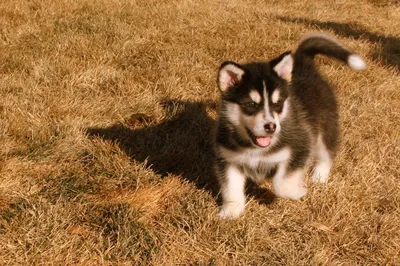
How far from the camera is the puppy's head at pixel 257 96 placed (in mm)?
3074

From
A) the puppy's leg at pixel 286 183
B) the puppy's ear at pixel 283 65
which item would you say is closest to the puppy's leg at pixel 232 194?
the puppy's leg at pixel 286 183

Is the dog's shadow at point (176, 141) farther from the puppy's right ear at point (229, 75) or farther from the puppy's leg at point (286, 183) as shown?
the puppy's right ear at point (229, 75)

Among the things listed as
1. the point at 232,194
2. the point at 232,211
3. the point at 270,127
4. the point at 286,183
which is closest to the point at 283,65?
the point at 270,127

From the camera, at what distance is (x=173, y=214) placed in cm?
335

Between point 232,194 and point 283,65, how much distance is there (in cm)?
102

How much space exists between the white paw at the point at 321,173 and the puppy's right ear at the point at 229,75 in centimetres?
119

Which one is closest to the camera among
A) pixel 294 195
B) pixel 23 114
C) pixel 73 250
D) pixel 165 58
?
pixel 73 250

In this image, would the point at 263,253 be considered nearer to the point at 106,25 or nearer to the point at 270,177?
the point at 270,177

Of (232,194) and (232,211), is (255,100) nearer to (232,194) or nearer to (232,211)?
(232,194)

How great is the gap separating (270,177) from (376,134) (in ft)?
5.67

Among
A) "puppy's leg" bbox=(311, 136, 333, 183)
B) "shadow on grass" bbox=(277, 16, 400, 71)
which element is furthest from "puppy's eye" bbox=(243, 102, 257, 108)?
"shadow on grass" bbox=(277, 16, 400, 71)

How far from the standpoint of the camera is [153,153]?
420 centimetres

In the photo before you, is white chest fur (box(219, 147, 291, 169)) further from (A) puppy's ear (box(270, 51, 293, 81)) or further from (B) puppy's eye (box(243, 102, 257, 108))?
(A) puppy's ear (box(270, 51, 293, 81))

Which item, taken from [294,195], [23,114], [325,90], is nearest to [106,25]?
[23,114]
